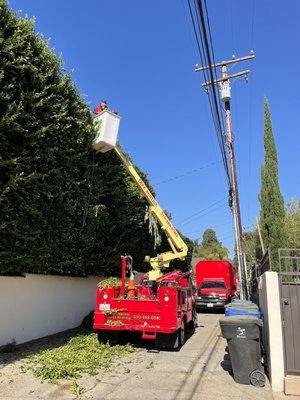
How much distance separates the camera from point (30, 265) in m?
9.60

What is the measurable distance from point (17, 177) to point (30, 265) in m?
2.50

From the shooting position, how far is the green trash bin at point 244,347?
6801 millimetres

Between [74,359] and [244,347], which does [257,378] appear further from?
[74,359]

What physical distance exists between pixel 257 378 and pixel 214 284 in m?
15.5

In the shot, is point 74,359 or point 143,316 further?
point 143,316

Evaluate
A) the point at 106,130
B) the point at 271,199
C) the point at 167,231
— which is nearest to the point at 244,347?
the point at 106,130

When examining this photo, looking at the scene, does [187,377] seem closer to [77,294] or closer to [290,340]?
[290,340]

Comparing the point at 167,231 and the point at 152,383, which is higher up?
the point at 167,231

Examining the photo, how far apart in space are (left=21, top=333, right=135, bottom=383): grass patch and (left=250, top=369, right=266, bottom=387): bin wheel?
2822 millimetres

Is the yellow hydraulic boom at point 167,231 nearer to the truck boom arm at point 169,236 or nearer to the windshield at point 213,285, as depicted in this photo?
the truck boom arm at point 169,236

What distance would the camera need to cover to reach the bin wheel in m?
6.61

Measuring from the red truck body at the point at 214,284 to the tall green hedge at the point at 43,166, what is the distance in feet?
31.5

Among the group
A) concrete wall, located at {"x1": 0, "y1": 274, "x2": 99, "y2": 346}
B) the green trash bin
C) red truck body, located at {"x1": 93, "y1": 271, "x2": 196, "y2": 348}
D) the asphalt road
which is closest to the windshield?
concrete wall, located at {"x1": 0, "y1": 274, "x2": 99, "y2": 346}

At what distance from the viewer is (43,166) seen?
942 cm
